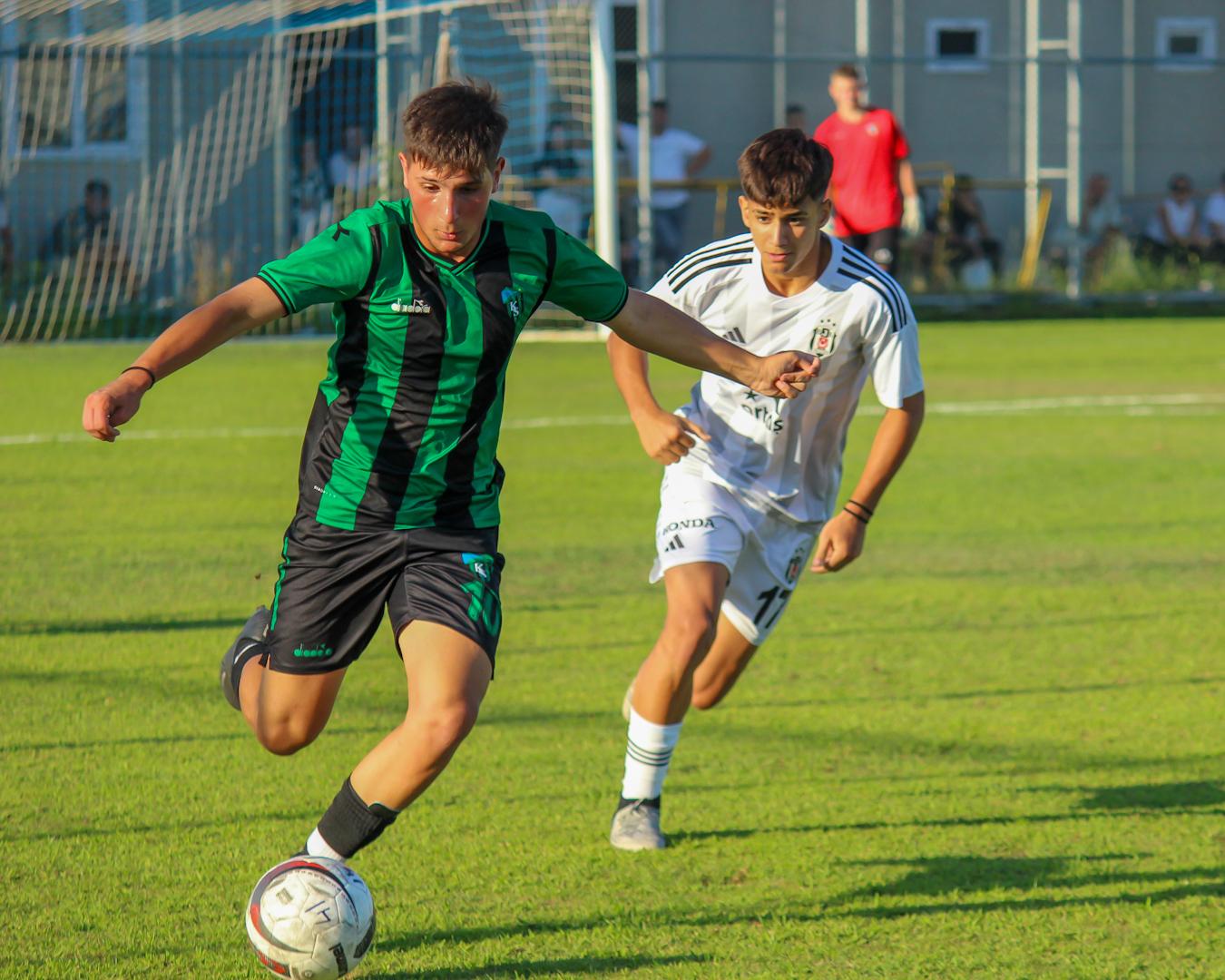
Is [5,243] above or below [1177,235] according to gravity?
above

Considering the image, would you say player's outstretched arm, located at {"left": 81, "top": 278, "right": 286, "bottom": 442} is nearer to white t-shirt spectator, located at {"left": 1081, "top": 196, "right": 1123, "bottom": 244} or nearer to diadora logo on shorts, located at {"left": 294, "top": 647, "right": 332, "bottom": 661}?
diadora logo on shorts, located at {"left": 294, "top": 647, "right": 332, "bottom": 661}

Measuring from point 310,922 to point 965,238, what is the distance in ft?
67.2

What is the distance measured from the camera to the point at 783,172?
178 inches

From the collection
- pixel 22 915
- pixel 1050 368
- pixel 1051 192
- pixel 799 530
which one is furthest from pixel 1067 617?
pixel 1051 192

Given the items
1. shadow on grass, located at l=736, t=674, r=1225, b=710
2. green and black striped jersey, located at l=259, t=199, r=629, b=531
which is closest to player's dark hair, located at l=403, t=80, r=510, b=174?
green and black striped jersey, located at l=259, t=199, r=629, b=531

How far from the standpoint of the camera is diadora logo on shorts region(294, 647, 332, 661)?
4.05 m

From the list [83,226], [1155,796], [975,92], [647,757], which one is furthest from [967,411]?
[975,92]

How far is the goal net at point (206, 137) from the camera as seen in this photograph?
688 inches

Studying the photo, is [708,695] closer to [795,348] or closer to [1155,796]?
[795,348]

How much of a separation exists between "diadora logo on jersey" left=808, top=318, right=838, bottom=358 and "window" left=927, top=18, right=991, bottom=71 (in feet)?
71.5

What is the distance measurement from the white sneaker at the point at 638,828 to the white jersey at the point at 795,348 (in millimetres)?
986

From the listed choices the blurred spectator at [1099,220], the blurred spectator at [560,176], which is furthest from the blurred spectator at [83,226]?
the blurred spectator at [1099,220]

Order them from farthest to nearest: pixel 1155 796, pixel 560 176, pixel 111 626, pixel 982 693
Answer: pixel 560 176
pixel 111 626
pixel 982 693
pixel 1155 796

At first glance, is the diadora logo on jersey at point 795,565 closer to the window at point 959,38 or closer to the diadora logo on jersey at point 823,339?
the diadora logo on jersey at point 823,339
